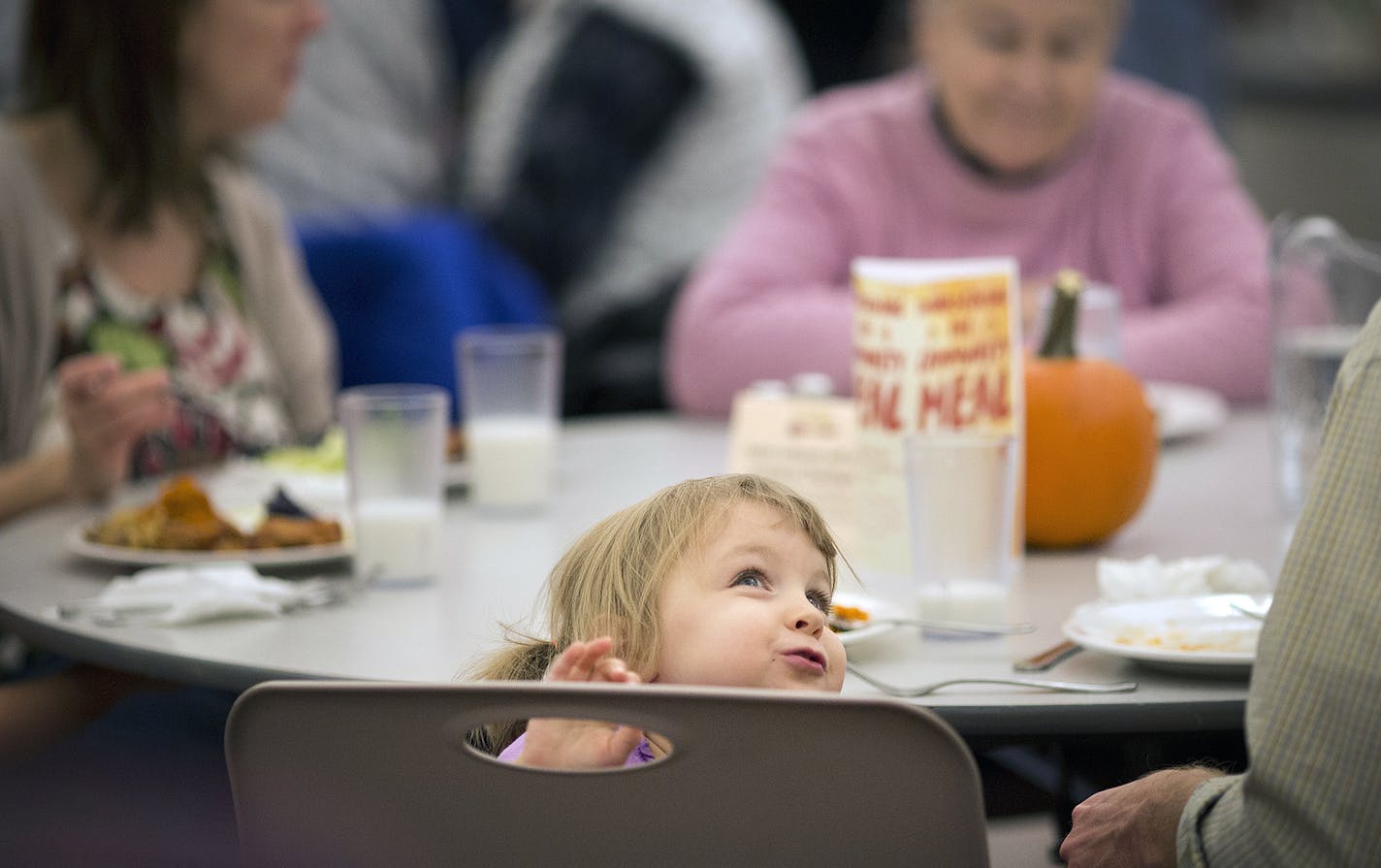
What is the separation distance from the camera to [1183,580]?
112cm

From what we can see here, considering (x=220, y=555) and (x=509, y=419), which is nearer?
(x=220, y=555)

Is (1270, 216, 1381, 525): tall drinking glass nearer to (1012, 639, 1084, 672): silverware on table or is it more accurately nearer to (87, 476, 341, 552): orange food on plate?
(1012, 639, 1084, 672): silverware on table

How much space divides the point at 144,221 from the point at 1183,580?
4.93 feet

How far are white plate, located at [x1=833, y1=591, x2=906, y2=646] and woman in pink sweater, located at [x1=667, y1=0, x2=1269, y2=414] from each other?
0.93 m

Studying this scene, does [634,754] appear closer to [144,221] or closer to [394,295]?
[144,221]

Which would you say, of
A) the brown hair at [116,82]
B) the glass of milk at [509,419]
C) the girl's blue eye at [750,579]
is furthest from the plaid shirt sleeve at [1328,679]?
the brown hair at [116,82]

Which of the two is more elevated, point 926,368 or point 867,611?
point 926,368

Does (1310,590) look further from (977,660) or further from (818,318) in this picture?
(818,318)

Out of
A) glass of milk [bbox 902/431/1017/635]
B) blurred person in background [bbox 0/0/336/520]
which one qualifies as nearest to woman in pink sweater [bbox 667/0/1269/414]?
blurred person in background [bbox 0/0/336/520]

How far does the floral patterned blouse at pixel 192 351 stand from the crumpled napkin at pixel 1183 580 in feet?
3.74

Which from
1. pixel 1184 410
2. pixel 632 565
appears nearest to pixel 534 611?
pixel 632 565

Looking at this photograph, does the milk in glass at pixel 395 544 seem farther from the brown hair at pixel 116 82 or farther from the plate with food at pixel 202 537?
the brown hair at pixel 116 82

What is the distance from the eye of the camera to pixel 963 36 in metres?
2.22

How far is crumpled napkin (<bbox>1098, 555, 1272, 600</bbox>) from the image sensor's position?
1.12 metres
